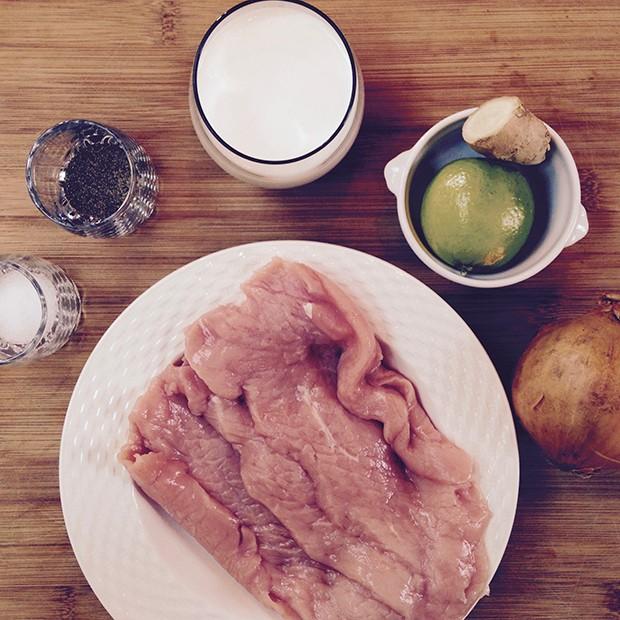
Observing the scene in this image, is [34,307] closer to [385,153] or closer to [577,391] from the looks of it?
[385,153]

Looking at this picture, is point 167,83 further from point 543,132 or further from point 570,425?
point 570,425

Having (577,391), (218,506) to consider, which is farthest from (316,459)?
(577,391)

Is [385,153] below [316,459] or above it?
above

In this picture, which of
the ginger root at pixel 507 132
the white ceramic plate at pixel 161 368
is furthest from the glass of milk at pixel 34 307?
the ginger root at pixel 507 132

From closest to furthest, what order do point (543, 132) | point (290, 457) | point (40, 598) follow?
point (543, 132) < point (290, 457) < point (40, 598)

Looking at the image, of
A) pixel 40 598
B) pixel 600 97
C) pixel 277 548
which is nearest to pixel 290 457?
pixel 277 548

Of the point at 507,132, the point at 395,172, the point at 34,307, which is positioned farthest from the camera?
the point at 34,307

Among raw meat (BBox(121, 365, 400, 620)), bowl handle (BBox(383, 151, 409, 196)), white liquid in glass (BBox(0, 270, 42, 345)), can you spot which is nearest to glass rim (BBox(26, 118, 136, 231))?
white liquid in glass (BBox(0, 270, 42, 345))
